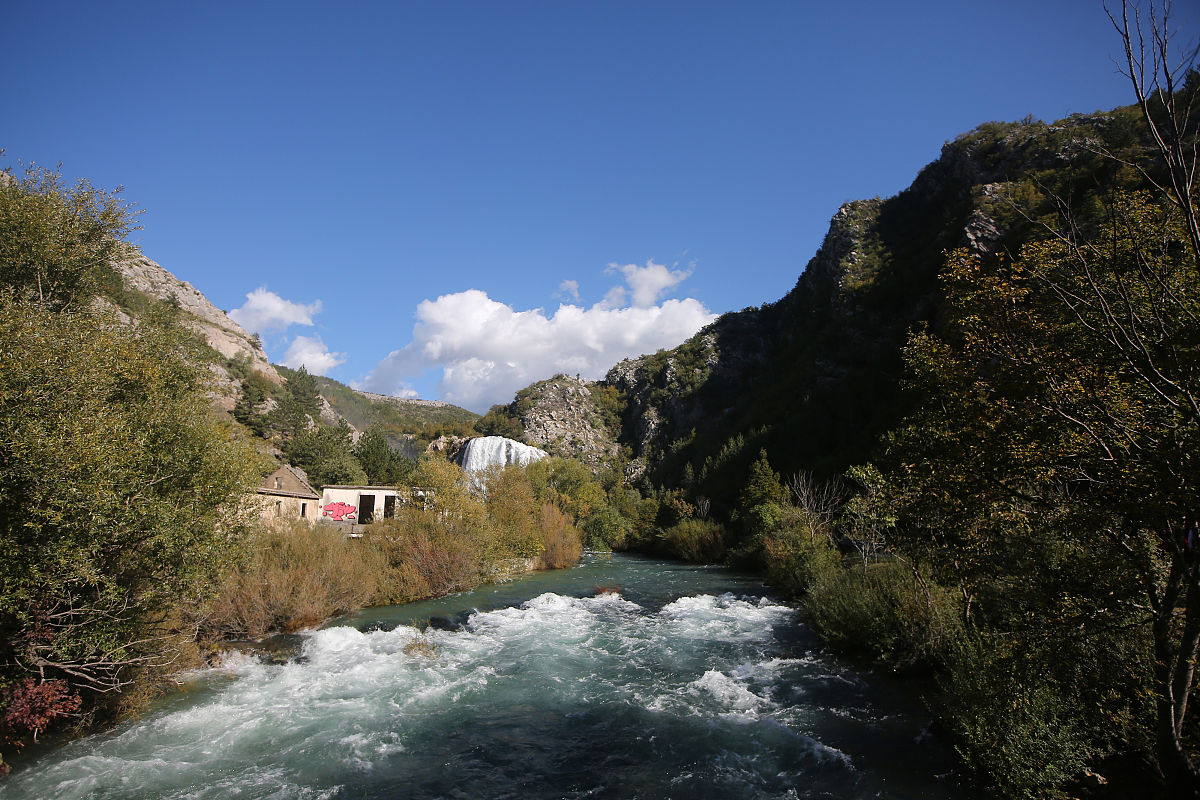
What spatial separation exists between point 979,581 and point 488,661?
43.1 feet

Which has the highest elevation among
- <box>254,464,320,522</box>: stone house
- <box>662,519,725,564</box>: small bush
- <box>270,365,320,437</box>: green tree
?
<box>270,365,320,437</box>: green tree

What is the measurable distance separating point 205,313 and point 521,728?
469ft

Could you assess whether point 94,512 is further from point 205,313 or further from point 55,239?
point 205,313

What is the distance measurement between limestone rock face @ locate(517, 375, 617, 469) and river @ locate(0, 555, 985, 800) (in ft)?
315

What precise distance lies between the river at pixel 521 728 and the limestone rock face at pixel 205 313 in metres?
102

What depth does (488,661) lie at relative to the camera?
1620cm

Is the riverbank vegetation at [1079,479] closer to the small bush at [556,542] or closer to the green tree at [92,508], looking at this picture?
the green tree at [92,508]

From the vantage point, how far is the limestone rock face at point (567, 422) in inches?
4695

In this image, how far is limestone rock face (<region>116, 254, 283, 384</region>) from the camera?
10406 cm

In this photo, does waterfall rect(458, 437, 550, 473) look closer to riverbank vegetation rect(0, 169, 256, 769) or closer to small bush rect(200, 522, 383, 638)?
small bush rect(200, 522, 383, 638)

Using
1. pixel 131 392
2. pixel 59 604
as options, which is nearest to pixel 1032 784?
pixel 59 604

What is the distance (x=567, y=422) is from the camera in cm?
12694

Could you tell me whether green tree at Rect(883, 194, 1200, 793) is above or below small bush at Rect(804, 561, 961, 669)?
above

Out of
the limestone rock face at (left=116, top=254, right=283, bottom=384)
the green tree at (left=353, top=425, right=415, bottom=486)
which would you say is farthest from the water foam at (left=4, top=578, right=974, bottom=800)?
the limestone rock face at (left=116, top=254, right=283, bottom=384)
